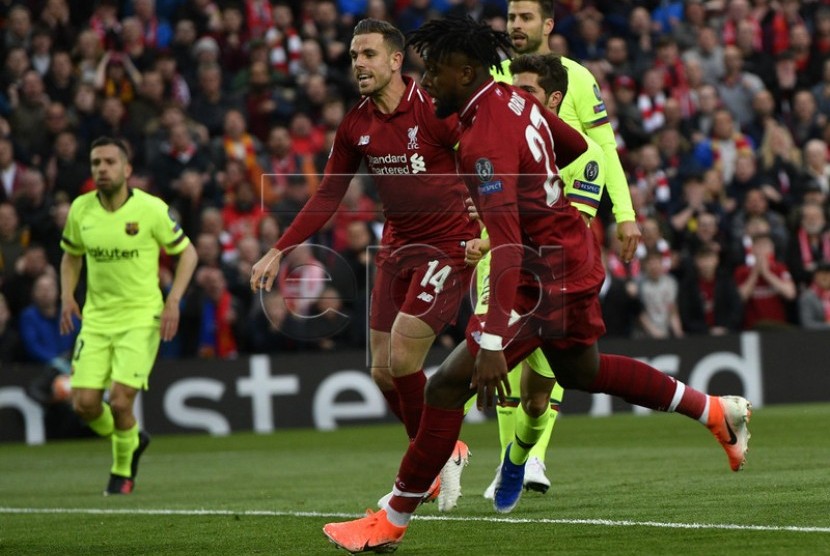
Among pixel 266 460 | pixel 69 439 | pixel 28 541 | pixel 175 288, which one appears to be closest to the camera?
pixel 28 541

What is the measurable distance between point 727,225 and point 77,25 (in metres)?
8.91

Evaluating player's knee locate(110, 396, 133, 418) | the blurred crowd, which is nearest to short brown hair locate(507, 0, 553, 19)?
player's knee locate(110, 396, 133, 418)

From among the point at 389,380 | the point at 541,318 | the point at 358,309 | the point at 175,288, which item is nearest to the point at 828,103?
the point at 358,309

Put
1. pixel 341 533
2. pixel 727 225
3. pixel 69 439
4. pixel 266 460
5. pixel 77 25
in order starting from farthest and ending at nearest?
pixel 77 25, pixel 727 225, pixel 69 439, pixel 266 460, pixel 341 533

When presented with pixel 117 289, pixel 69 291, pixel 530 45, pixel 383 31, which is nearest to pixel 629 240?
pixel 530 45

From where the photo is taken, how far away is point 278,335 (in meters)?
17.0

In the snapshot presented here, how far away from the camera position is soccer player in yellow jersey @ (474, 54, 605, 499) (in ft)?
26.8

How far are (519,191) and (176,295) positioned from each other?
4987mm

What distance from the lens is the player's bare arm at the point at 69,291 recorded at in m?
11.3

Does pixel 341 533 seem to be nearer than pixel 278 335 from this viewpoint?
Yes

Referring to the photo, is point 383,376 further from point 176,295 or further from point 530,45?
point 176,295

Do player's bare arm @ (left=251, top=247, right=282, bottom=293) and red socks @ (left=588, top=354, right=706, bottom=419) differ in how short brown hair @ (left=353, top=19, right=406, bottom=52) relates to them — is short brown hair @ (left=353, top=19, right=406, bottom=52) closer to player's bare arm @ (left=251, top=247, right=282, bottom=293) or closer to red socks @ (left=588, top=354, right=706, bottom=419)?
player's bare arm @ (left=251, top=247, right=282, bottom=293)

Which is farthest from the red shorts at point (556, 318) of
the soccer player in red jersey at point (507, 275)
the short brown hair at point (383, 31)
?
the short brown hair at point (383, 31)

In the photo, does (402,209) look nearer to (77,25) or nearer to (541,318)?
(541,318)
